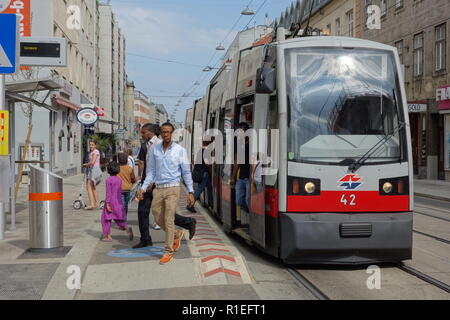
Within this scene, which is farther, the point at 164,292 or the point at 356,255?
the point at 356,255

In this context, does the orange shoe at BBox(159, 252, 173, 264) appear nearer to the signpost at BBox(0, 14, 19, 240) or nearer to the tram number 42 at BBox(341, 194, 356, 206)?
the tram number 42 at BBox(341, 194, 356, 206)

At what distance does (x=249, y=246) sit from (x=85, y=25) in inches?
1280

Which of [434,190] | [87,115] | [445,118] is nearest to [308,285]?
[87,115]

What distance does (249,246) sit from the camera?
9.32m

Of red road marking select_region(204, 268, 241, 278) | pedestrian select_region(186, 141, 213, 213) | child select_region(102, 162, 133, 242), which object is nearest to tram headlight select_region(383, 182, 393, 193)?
red road marking select_region(204, 268, 241, 278)

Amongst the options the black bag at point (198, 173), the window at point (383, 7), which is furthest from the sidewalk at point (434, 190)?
the window at point (383, 7)

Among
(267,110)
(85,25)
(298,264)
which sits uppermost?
(85,25)

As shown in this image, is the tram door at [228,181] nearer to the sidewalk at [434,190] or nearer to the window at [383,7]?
the sidewalk at [434,190]

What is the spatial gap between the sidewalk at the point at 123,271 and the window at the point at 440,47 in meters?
20.5

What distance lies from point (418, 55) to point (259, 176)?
939 inches

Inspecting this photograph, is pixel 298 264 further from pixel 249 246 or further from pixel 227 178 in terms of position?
pixel 227 178

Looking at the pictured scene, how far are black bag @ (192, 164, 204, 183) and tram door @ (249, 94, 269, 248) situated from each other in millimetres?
5480

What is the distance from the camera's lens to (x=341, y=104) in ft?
24.7

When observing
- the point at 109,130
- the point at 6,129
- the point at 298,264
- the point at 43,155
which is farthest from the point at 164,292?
the point at 109,130
